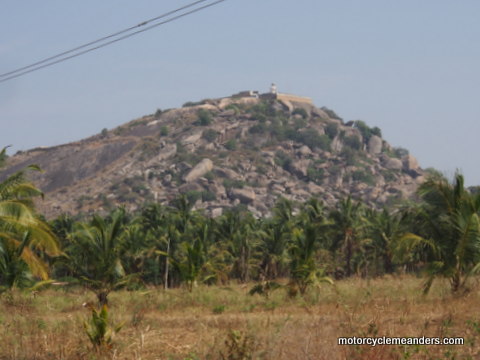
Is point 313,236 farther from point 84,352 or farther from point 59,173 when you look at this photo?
point 59,173

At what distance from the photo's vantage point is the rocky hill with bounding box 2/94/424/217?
489 ft

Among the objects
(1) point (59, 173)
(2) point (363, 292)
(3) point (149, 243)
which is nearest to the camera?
(2) point (363, 292)

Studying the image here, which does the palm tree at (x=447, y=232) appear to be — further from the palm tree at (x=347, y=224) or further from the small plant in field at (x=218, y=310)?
the palm tree at (x=347, y=224)

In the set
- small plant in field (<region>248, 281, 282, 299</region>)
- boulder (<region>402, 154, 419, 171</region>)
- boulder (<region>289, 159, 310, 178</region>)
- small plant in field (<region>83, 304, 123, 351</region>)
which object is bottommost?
boulder (<region>402, 154, 419, 171</region>)

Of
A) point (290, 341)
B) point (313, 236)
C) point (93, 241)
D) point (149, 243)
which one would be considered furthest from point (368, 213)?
point (290, 341)

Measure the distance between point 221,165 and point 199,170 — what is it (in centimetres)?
865

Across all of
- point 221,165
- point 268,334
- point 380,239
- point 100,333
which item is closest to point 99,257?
point 100,333

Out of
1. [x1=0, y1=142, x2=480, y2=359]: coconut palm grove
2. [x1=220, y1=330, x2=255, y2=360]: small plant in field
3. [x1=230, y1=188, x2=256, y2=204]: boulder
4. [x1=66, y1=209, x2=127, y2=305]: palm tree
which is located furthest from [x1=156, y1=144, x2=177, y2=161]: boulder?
[x1=220, y1=330, x2=255, y2=360]: small plant in field

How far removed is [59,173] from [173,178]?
1457 inches

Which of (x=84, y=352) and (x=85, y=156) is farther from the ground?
(x=84, y=352)

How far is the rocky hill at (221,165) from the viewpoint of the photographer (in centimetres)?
14912

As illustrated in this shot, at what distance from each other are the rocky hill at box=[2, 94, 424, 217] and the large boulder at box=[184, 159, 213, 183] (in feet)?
0.80

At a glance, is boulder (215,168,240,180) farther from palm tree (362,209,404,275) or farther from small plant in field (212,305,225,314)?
small plant in field (212,305,225,314)

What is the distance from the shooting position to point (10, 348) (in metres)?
11.7
